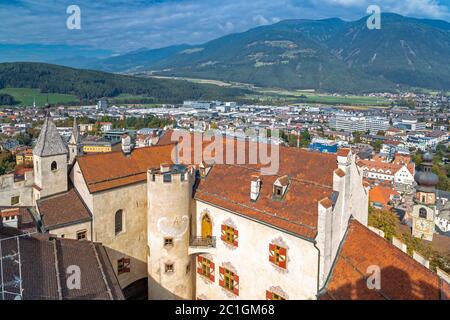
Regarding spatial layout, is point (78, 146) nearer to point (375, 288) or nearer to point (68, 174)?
point (68, 174)

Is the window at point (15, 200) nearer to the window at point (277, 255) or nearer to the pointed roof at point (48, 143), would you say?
the pointed roof at point (48, 143)

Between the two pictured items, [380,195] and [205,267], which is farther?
[380,195]

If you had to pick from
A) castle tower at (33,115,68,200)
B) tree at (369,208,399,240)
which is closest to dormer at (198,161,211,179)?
castle tower at (33,115,68,200)

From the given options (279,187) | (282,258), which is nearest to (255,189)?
(279,187)

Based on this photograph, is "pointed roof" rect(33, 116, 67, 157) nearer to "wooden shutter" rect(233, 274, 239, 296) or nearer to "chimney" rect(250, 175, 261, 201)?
"chimney" rect(250, 175, 261, 201)

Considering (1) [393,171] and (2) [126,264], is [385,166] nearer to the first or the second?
(1) [393,171]

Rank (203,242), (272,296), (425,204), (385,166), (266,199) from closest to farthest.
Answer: (272,296) < (266,199) < (203,242) < (425,204) < (385,166)

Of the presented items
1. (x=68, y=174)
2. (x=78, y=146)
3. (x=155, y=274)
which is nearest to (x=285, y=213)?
(x=155, y=274)
